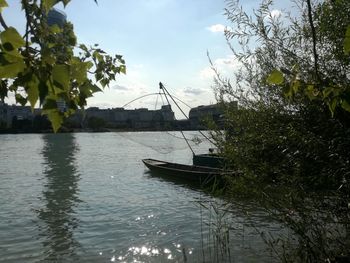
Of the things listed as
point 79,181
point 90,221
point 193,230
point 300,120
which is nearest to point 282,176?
point 300,120

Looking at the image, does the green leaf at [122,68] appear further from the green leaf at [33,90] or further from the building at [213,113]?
the building at [213,113]

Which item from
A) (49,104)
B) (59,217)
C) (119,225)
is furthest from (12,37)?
(59,217)

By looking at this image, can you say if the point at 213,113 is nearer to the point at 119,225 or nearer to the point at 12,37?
the point at 12,37

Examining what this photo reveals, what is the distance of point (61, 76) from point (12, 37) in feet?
0.68

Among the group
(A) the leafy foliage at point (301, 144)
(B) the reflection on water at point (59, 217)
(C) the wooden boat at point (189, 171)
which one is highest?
(A) the leafy foliage at point (301, 144)

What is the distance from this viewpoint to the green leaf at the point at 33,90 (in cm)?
154

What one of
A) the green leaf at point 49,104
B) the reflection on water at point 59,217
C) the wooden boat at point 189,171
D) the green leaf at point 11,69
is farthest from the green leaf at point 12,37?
the wooden boat at point 189,171

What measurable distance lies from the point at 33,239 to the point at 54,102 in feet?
43.2

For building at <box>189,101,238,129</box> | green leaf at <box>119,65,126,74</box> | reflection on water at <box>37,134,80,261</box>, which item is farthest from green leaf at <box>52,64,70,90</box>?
reflection on water at <box>37,134,80,261</box>

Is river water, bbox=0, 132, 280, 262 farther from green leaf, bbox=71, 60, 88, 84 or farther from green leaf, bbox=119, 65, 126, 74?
green leaf, bbox=71, 60, 88, 84

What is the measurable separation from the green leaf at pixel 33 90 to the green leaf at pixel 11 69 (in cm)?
6

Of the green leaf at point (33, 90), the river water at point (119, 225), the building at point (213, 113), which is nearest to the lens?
the green leaf at point (33, 90)

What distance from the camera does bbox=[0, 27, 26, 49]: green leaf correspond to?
56.1 inches

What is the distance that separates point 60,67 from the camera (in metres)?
1.51
